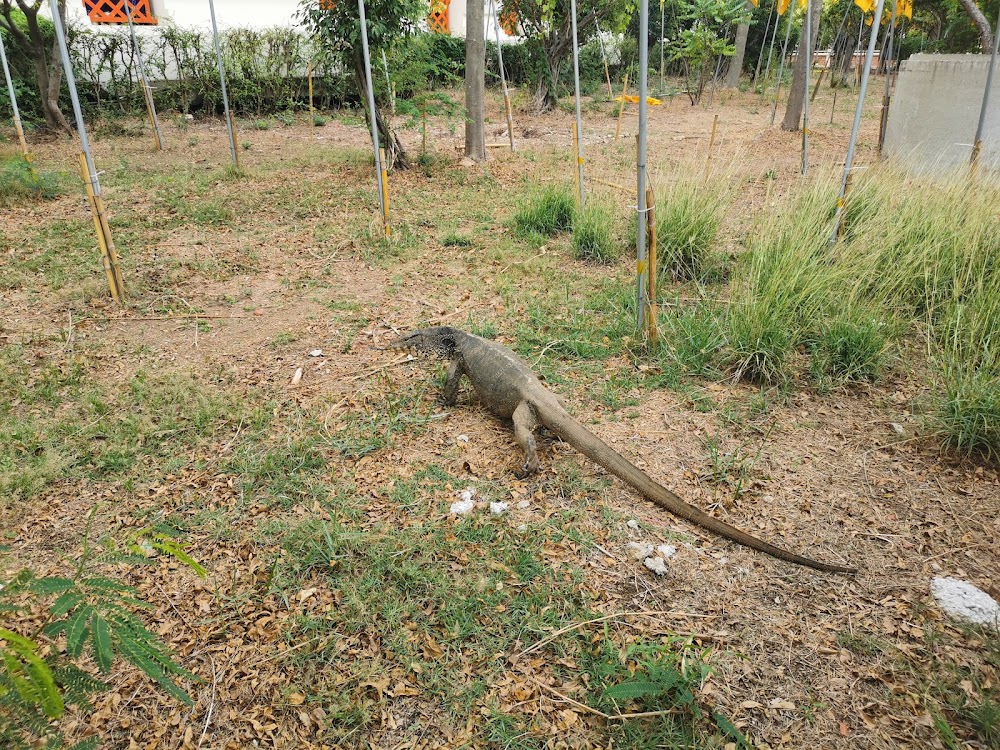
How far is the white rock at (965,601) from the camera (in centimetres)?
233

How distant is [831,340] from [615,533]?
2051mm

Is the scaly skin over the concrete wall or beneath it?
beneath

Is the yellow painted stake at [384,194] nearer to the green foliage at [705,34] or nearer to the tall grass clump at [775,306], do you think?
the tall grass clump at [775,306]

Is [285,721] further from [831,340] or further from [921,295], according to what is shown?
[921,295]

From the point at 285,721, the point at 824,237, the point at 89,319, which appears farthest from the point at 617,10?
the point at 285,721

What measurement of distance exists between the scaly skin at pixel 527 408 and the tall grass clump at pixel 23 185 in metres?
5.91

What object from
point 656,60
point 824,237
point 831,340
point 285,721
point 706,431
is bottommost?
point 285,721

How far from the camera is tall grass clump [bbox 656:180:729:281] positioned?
203 inches

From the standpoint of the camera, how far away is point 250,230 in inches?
268

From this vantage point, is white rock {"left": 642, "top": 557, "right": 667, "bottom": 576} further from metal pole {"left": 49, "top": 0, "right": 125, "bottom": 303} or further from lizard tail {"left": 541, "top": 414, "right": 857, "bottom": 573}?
metal pole {"left": 49, "top": 0, "right": 125, "bottom": 303}

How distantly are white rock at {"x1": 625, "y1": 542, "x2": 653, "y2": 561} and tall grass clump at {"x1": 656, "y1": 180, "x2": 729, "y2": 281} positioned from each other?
2904mm

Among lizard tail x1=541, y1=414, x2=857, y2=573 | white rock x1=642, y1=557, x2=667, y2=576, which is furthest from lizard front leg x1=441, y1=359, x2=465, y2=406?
white rock x1=642, y1=557, x2=667, y2=576

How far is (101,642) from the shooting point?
1384 millimetres

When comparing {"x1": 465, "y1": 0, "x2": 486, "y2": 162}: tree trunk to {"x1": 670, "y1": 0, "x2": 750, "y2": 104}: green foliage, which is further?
{"x1": 670, "y1": 0, "x2": 750, "y2": 104}: green foliage
